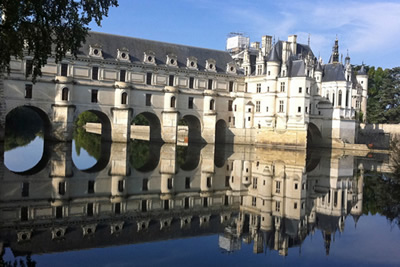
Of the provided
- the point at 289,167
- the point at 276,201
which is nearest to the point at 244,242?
the point at 276,201

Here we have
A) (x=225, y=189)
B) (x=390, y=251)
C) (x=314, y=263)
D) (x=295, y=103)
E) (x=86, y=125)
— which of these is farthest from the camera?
(x=86, y=125)

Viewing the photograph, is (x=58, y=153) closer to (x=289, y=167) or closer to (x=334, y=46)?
(x=289, y=167)

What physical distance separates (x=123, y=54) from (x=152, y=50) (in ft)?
14.1

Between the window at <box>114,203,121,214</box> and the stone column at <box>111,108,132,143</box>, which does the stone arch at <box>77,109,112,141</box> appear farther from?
the window at <box>114,203,121,214</box>

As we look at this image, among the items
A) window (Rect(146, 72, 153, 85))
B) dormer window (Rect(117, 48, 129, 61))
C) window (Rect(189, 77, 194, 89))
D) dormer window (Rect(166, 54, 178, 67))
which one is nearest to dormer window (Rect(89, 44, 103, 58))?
dormer window (Rect(117, 48, 129, 61))

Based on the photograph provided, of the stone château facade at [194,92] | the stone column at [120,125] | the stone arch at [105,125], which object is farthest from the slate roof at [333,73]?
the stone arch at [105,125]

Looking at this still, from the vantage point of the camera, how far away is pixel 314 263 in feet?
31.2

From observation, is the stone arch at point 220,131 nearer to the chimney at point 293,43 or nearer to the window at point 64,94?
the chimney at point 293,43

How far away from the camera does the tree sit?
40.3 ft

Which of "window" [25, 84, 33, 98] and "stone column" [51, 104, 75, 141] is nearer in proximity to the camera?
"window" [25, 84, 33, 98]

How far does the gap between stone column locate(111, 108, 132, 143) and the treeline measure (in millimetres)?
42571

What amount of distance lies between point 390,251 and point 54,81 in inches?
1273

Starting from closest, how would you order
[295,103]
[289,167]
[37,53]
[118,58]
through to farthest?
1. [37,53]
2. [289,167]
3. [118,58]
4. [295,103]

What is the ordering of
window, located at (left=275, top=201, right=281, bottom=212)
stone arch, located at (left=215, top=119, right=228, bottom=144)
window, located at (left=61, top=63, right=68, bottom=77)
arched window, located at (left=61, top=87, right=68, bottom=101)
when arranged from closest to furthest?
window, located at (left=275, top=201, right=281, bottom=212), arched window, located at (left=61, top=87, right=68, bottom=101), window, located at (left=61, top=63, right=68, bottom=77), stone arch, located at (left=215, top=119, right=228, bottom=144)
